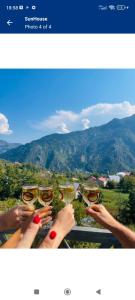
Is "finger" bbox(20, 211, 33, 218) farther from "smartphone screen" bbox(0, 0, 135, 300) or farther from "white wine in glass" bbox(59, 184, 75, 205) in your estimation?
"white wine in glass" bbox(59, 184, 75, 205)

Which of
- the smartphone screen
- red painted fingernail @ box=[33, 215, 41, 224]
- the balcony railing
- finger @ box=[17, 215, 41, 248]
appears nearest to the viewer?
the smartphone screen

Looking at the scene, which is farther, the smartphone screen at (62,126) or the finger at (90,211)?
the finger at (90,211)

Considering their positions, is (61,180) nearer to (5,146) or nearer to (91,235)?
(91,235)

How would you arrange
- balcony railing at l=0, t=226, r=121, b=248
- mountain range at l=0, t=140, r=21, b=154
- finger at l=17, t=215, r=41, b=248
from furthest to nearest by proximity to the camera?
mountain range at l=0, t=140, r=21, b=154, balcony railing at l=0, t=226, r=121, b=248, finger at l=17, t=215, r=41, b=248

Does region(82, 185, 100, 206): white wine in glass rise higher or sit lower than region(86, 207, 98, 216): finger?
higher

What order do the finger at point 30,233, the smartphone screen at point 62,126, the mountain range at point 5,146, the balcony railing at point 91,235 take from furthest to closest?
the mountain range at point 5,146, the balcony railing at point 91,235, the finger at point 30,233, the smartphone screen at point 62,126
